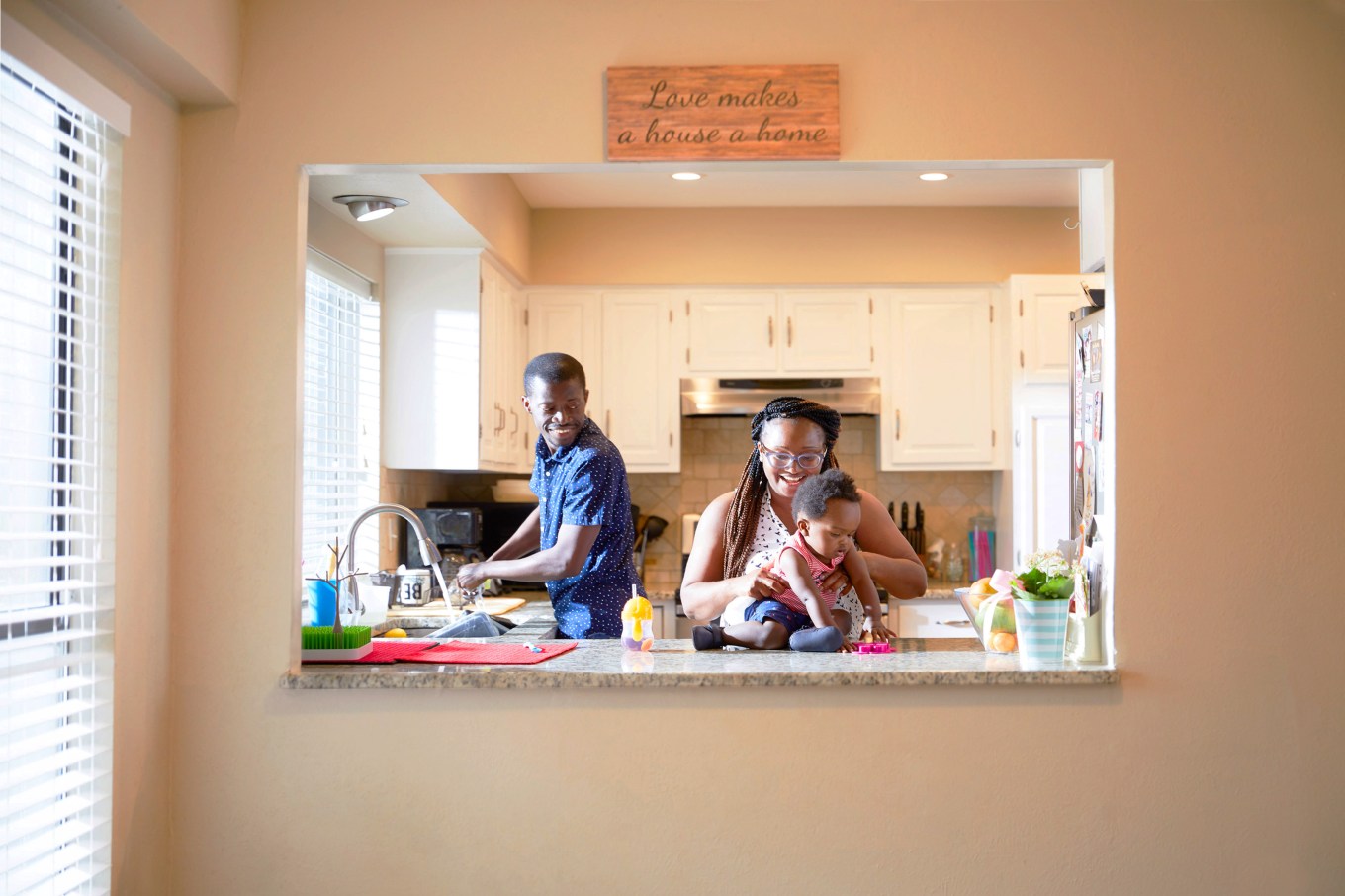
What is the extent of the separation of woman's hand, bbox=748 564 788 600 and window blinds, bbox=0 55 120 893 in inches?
47.5

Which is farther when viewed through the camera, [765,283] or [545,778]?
[765,283]

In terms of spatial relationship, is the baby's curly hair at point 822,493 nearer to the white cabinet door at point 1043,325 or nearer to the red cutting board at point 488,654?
the red cutting board at point 488,654

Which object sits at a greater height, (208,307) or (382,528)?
(208,307)

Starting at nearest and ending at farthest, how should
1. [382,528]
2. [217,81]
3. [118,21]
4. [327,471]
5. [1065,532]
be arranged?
1. [118,21]
2. [217,81]
3. [327,471]
4. [382,528]
5. [1065,532]

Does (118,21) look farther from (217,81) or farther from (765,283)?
(765,283)

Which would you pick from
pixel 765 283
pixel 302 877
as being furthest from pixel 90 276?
pixel 765 283

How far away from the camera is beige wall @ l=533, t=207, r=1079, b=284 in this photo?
5145mm

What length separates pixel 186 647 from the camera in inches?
89.5

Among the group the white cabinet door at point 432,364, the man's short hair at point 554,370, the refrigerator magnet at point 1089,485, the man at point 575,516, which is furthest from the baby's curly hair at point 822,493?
the white cabinet door at point 432,364

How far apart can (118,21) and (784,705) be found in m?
1.67

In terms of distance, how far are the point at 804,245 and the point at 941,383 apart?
2.79 ft

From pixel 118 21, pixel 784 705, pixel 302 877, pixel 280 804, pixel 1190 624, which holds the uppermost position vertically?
pixel 118 21

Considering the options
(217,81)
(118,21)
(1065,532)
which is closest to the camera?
(118,21)

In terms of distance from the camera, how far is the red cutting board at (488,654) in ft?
7.72
